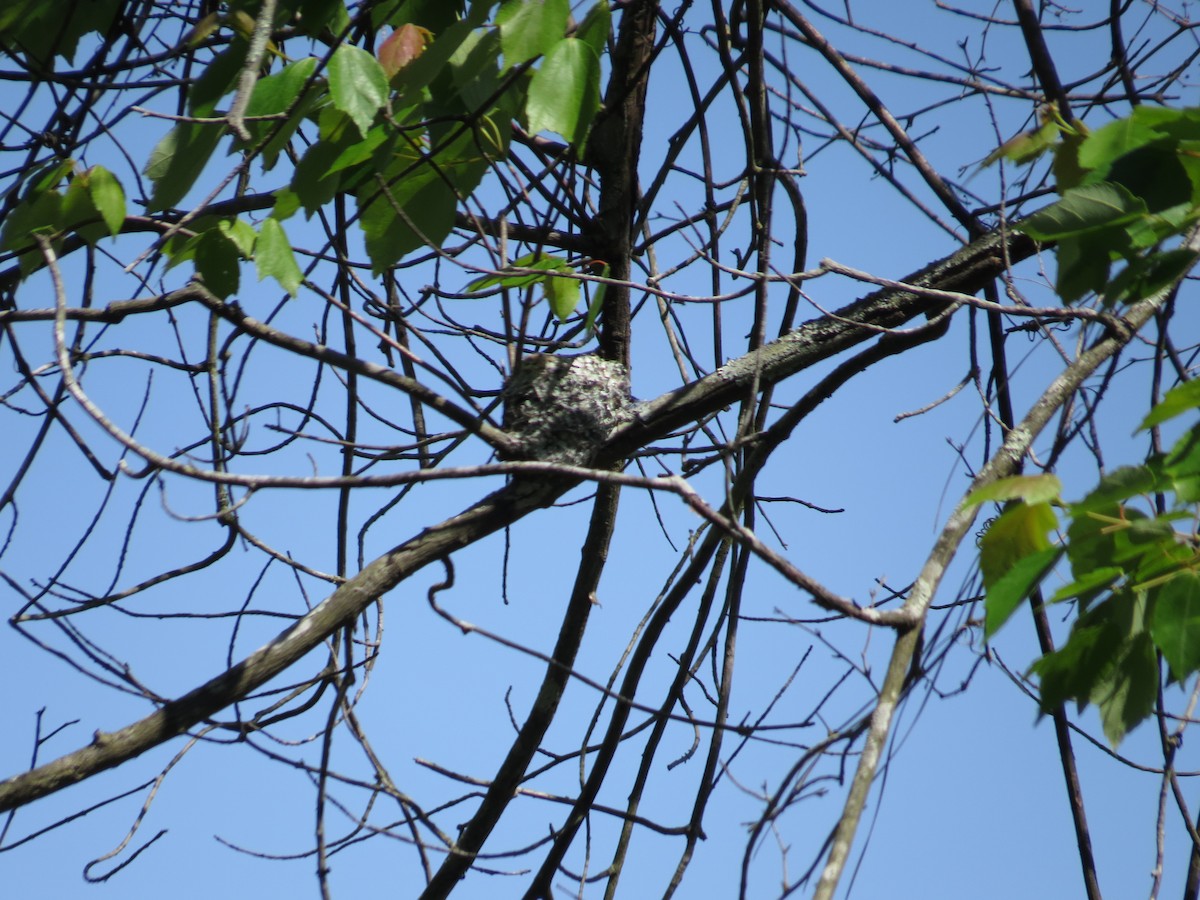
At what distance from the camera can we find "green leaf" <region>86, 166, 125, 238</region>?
1.41 m

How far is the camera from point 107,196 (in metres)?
1.42

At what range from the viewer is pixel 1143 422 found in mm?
1051

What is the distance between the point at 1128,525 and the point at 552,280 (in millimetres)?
998

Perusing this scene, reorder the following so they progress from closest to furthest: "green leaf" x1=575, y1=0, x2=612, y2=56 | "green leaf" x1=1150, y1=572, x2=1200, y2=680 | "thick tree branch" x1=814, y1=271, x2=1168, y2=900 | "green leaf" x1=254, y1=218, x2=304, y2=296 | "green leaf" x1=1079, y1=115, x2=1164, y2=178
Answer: "thick tree branch" x1=814, y1=271, x2=1168, y2=900 → "green leaf" x1=1150, y1=572, x2=1200, y2=680 → "green leaf" x1=1079, y1=115, x2=1164, y2=178 → "green leaf" x1=575, y1=0, x2=612, y2=56 → "green leaf" x1=254, y1=218, x2=304, y2=296

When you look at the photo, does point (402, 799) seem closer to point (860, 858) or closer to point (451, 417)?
point (451, 417)

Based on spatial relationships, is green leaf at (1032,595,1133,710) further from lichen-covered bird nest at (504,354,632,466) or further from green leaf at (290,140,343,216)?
green leaf at (290,140,343,216)

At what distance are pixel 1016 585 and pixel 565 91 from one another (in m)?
0.73

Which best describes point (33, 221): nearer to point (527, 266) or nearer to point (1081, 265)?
point (527, 266)

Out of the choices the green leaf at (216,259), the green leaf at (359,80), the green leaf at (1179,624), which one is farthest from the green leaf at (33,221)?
the green leaf at (1179,624)

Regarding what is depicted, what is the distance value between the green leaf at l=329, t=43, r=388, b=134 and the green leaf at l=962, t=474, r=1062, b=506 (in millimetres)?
780

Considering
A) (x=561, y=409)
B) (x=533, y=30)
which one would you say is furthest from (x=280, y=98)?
(x=561, y=409)

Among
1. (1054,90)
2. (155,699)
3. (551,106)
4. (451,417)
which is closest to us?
(551,106)

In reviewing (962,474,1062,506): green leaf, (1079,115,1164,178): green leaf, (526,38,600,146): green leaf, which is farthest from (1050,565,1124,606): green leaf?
(526,38,600,146): green leaf

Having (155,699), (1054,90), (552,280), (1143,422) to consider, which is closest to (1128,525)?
(1143,422)
